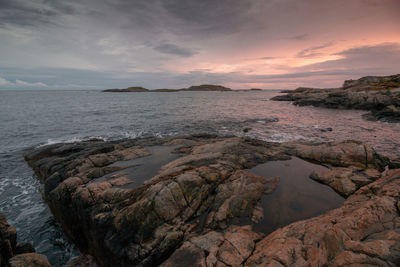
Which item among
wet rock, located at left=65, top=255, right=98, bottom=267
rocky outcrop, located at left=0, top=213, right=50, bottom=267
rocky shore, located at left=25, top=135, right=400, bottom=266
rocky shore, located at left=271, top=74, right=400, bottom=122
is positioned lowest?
wet rock, located at left=65, top=255, right=98, bottom=267

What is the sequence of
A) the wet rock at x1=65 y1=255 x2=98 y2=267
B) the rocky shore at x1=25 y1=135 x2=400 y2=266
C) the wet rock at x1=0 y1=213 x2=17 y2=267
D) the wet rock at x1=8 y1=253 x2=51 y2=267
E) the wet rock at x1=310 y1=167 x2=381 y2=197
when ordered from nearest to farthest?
the rocky shore at x1=25 y1=135 x2=400 y2=266 → the wet rock at x1=8 y1=253 x2=51 y2=267 → the wet rock at x1=0 y1=213 x2=17 y2=267 → the wet rock at x1=65 y1=255 x2=98 y2=267 → the wet rock at x1=310 y1=167 x2=381 y2=197

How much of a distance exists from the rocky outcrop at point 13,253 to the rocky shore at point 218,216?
202cm

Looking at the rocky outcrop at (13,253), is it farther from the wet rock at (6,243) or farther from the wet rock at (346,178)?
the wet rock at (346,178)

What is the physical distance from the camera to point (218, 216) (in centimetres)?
775

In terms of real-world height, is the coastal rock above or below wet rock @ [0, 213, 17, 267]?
above

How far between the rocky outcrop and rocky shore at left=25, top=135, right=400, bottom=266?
6.61ft

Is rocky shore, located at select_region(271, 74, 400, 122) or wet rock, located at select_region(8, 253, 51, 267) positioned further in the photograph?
rocky shore, located at select_region(271, 74, 400, 122)

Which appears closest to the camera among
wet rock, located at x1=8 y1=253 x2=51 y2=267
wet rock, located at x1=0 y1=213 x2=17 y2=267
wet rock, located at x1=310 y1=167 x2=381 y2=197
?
wet rock, located at x1=8 y1=253 x2=51 y2=267

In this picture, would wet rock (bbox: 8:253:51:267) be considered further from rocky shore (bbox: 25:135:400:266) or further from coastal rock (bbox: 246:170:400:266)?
coastal rock (bbox: 246:170:400:266)

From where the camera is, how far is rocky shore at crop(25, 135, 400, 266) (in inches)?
211

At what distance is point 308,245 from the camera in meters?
5.45

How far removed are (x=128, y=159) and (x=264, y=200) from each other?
1090cm

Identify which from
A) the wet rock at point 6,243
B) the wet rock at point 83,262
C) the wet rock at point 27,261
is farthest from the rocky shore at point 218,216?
the wet rock at point 6,243

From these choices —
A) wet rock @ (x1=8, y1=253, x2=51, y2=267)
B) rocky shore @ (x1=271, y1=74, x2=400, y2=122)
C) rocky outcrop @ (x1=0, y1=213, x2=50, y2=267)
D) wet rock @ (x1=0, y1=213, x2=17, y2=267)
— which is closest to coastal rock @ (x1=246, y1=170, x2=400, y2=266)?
wet rock @ (x1=8, y1=253, x2=51, y2=267)
